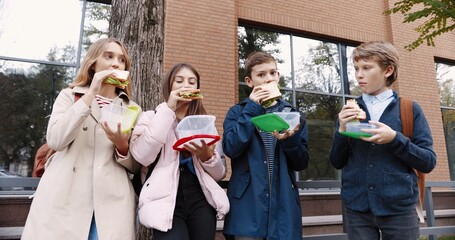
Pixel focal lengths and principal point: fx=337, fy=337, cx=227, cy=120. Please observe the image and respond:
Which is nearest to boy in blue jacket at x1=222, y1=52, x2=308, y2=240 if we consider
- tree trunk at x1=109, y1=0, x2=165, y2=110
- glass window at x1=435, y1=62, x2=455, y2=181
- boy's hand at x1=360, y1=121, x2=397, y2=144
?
boy's hand at x1=360, y1=121, x2=397, y2=144

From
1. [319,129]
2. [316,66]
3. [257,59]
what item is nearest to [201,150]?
[257,59]

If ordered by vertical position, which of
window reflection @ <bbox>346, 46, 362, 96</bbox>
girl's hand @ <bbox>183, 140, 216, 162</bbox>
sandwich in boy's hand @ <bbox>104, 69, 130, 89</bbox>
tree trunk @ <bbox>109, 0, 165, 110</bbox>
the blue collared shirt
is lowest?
girl's hand @ <bbox>183, 140, 216, 162</bbox>

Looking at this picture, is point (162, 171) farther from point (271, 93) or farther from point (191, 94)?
point (271, 93)

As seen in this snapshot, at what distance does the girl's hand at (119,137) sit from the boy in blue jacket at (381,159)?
131 cm

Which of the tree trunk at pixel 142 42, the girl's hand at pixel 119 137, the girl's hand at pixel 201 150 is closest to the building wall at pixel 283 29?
the tree trunk at pixel 142 42

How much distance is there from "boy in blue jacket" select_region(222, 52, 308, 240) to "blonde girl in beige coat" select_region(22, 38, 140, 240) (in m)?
0.66

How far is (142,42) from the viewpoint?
3.16 m

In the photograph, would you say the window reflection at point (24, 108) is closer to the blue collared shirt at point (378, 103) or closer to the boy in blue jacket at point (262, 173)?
the boy in blue jacket at point (262, 173)

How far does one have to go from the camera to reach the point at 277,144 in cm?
236

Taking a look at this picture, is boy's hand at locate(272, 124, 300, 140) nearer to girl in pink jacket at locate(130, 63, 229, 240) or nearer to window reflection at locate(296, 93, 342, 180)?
girl in pink jacket at locate(130, 63, 229, 240)

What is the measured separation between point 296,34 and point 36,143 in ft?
19.2

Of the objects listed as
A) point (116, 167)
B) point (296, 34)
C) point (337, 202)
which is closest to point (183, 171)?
point (116, 167)

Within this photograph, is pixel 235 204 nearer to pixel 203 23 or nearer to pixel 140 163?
pixel 140 163

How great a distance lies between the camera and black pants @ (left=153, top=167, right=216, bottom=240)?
6.61 feet
